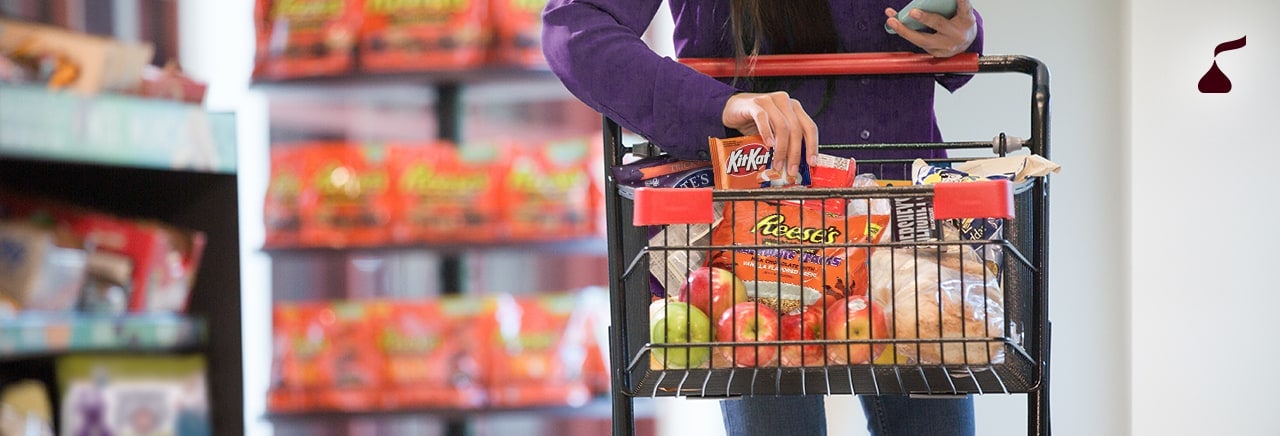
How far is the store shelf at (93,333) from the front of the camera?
148 cm

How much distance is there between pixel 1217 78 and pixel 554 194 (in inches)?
66.4

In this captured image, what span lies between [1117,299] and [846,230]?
2162 mm

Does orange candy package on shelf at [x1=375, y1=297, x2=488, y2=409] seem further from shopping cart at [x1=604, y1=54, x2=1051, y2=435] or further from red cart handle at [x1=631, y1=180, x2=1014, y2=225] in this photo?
red cart handle at [x1=631, y1=180, x2=1014, y2=225]

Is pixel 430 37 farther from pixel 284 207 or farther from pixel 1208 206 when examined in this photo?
pixel 1208 206

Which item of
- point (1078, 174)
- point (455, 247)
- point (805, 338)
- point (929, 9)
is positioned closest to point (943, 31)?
point (929, 9)

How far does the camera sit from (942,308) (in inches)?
42.8

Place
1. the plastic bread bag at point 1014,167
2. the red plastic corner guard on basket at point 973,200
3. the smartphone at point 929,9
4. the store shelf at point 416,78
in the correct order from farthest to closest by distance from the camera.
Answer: the store shelf at point 416,78
the smartphone at point 929,9
the plastic bread bag at point 1014,167
the red plastic corner guard on basket at point 973,200

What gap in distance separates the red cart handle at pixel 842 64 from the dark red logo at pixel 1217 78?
180 cm

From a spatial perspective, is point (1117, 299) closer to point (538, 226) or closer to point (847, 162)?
point (538, 226)

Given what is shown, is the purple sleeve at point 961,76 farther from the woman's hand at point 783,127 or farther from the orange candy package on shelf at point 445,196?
the orange candy package on shelf at point 445,196

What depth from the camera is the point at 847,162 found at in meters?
1.20

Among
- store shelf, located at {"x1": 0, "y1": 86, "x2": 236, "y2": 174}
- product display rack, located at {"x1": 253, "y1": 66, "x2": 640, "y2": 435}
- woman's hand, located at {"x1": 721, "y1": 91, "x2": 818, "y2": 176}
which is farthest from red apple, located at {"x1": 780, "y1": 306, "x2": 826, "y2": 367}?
product display rack, located at {"x1": 253, "y1": 66, "x2": 640, "y2": 435}

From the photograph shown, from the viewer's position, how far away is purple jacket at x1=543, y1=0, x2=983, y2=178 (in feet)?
3.97

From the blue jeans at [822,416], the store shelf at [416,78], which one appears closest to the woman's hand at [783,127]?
the blue jeans at [822,416]
